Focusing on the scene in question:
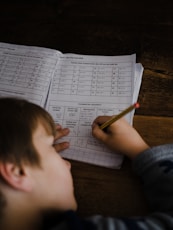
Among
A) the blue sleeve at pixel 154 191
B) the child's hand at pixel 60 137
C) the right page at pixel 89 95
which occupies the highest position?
the right page at pixel 89 95

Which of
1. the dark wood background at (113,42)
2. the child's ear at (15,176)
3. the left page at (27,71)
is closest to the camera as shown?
the child's ear at (15,176)

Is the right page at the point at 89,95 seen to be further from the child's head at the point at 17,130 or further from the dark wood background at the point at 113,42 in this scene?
the child's head at the point at 17,130

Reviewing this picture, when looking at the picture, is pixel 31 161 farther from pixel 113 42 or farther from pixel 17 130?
pixel 113 42

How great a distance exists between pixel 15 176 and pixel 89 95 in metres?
0.30

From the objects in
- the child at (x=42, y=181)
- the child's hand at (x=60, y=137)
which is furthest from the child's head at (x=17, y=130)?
the child's hand at (x=60, y=137)

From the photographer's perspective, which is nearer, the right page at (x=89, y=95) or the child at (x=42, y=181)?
the child at (x=42, y=181)

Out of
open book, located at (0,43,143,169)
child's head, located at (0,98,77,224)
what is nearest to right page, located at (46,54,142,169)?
open book, located at (0,43,143,169)

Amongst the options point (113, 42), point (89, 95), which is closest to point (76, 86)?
point (89, 95)

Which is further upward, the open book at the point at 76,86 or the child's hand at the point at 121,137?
the open book at the point at 76,86

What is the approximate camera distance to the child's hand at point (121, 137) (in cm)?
70

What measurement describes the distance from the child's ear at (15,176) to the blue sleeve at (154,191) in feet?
0.42

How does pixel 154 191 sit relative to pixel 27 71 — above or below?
below

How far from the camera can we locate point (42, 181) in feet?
1.91

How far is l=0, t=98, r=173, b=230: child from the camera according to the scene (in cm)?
56
